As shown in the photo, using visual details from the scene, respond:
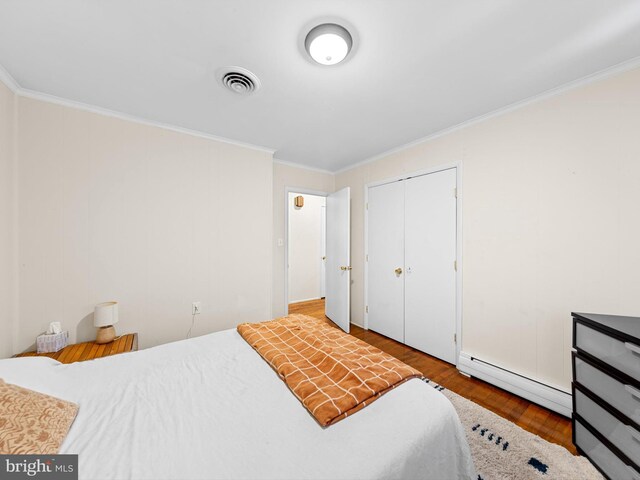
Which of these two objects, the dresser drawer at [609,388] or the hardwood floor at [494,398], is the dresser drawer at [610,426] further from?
the hardwood floor at [494,398]

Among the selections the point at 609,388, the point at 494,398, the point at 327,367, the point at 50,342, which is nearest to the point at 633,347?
the point at 609,388

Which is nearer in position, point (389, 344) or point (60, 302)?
point (60, 302)

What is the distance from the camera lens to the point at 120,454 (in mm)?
853

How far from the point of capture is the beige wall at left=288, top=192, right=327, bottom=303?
5.25 meters

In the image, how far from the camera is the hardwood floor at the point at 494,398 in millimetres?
1695

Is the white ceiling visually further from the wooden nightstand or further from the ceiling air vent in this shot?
the wooden nightstand

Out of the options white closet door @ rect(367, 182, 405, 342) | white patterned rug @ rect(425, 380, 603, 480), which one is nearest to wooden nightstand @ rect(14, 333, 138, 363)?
white patterned rug @ rect(425, 380, 603, 480)

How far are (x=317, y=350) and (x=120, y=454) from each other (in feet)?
3.12

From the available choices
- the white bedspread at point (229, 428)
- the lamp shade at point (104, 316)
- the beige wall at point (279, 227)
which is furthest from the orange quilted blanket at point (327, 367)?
the beige wall at point (279, 227)

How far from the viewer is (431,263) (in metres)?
2.77

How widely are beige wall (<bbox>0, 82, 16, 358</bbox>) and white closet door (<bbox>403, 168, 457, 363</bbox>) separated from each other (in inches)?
141

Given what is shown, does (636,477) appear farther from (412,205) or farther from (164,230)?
(164,230)

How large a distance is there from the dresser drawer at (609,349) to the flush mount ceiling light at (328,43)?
220cm

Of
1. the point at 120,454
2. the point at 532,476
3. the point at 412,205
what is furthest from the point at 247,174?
the point at 532,476
